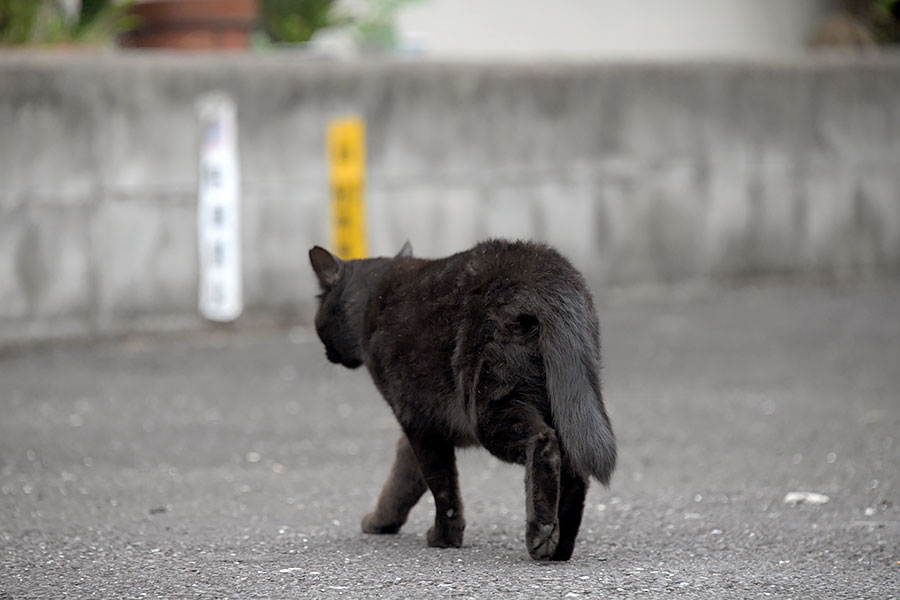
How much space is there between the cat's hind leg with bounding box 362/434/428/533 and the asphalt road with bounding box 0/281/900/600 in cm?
11

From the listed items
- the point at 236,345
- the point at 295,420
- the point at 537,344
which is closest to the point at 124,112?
the point at 236,345

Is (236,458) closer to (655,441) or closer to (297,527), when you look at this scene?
(297,527)

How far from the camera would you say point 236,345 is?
9195mm

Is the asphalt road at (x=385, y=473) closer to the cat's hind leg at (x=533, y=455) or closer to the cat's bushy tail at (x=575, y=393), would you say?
the cat's hind leg at (x=533, y=455)

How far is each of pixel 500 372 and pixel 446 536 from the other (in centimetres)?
76

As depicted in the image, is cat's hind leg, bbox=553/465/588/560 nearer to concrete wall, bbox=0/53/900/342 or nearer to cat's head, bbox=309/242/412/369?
cat's head, bbox=309/242/412/369

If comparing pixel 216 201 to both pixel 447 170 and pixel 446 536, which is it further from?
pixel 446 536

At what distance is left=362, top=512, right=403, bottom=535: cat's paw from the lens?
4992 millimetres

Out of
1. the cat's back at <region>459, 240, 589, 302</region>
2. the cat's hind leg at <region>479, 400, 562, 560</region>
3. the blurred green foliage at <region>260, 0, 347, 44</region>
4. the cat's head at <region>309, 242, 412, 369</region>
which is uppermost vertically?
the blurred green foliage at <region>260, 0, 347, 44</region>

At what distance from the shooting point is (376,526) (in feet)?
16.4

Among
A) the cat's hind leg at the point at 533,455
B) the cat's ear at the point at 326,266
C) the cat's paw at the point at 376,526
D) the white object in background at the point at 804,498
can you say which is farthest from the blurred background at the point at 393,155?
the cat's hind leg at the point at 533,455

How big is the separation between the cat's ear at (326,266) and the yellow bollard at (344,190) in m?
4.71

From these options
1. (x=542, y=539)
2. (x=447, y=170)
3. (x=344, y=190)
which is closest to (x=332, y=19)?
(x=447, y=170)

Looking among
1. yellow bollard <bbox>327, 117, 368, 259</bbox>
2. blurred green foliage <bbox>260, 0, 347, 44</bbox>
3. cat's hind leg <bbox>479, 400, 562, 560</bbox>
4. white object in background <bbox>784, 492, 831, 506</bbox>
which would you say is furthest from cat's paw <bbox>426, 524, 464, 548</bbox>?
blurred green foliage <bbox>260, 0, 347, 44</bbox>
